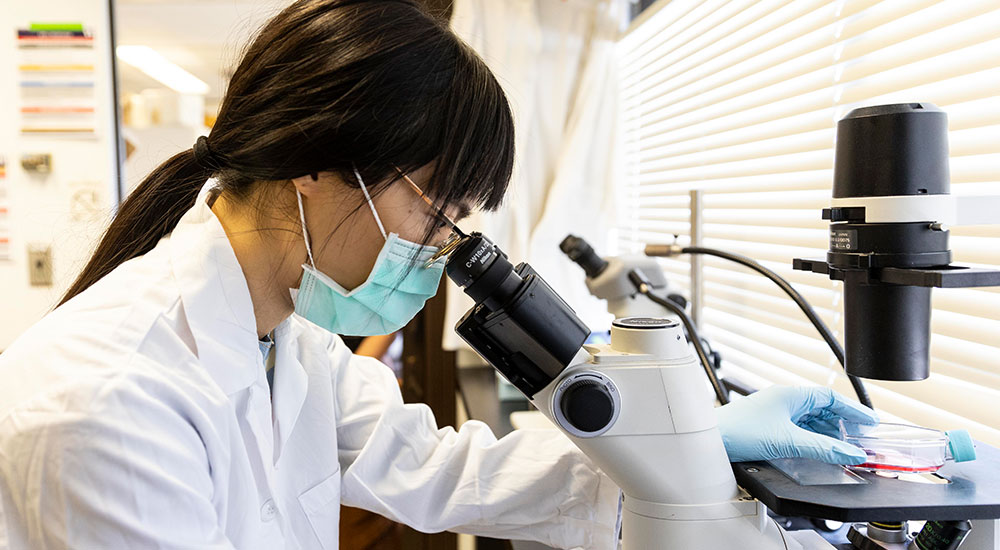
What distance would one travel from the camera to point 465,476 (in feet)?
3.57

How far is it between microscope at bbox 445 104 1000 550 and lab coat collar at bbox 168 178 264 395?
12.1 inches

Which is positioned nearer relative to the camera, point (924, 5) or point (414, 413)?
point (924, 5)

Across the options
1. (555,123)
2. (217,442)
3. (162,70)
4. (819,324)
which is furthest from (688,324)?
(162,70)

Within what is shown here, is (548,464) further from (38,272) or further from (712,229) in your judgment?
(38,272)

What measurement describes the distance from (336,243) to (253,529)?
374 mm

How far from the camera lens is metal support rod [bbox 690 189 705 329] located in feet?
4.93

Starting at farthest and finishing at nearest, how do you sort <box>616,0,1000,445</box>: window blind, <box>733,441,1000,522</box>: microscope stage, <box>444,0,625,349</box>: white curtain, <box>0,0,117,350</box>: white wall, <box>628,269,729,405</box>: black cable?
<box>0,0,117,350</box>: white wall, <box>444,0,625,349</box>: white curtain, <box>628,269,729,405</box>: black cable, <box>616,0,1000,445</box>: window blind, <box>733,441,1000,522</box>: microscope stage

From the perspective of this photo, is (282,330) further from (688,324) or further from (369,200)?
(688,324)

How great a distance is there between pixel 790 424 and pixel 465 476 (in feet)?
1.69

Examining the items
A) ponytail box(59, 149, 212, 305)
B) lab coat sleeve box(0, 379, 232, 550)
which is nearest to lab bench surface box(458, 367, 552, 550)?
lab coat sleeve box(0, 379, 232, 550)

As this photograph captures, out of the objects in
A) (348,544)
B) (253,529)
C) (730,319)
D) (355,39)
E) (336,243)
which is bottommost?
(348,544)

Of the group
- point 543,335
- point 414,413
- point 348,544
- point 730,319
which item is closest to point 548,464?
point 414,413

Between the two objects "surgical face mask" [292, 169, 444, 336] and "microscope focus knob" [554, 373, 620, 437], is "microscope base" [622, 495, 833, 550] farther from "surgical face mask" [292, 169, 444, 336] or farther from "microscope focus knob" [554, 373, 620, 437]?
"surgical face mask" [292, 169, 444, 336]

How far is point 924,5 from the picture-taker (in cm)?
99
